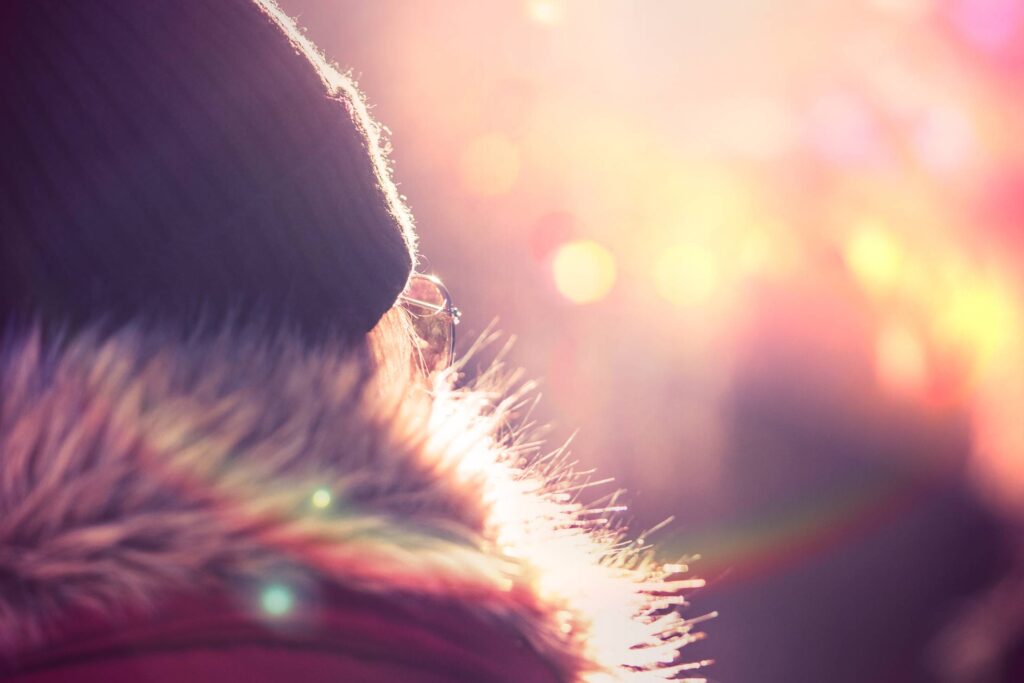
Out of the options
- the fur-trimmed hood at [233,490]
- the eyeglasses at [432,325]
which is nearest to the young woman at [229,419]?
the fur-trimmed hood at [233,490]

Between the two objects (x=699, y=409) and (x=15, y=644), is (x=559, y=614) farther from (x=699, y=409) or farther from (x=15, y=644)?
(x=699, y=409)

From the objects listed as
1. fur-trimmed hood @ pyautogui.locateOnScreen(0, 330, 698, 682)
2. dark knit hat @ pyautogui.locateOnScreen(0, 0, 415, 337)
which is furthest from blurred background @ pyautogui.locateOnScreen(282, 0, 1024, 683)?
fur-trimmed hood @ pyautogui.locateOnScreen(0, 330, 698, 682)

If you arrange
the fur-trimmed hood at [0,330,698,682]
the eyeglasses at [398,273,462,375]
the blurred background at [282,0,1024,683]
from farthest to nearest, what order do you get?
the blurred background at [282,0,1024,683], the eyeglasses at [398,273,462,375], the fur-trimmed hood at [0,330,698,682]

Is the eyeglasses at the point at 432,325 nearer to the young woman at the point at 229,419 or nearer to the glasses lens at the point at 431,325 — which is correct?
the glasses lens at the point at 431,325

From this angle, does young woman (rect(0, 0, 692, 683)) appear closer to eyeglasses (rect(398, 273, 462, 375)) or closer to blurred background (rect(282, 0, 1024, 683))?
eyeglasses (rect(398, 273, 462, 375))

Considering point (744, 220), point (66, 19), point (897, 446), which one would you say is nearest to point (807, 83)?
point (744, 220)

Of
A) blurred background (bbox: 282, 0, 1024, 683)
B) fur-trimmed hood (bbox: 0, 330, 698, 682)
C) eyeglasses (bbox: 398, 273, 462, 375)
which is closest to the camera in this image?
fur-trimmed hood (bbox: 0, 330, 698, 682)
